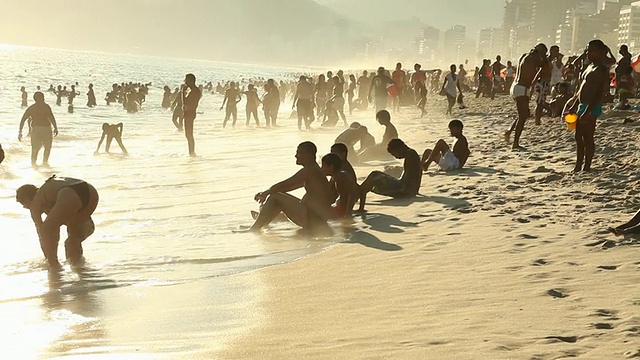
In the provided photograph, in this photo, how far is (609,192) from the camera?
7891 mm

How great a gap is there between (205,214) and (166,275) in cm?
287

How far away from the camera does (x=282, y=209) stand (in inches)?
293

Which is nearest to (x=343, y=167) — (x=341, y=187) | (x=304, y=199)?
(x=341, y=187)

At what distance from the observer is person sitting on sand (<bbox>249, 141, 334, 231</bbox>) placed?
7.38 meters

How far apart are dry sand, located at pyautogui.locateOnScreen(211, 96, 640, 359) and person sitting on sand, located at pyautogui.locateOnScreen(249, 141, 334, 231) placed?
1.97 ft

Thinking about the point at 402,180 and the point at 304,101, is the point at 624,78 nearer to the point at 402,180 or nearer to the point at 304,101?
the point at 304,101

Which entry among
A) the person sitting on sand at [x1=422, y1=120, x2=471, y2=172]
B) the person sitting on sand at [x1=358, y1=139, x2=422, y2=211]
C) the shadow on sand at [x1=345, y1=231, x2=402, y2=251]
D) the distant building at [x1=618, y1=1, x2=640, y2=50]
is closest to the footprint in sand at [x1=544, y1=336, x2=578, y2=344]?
the shadow on sand at [x1=345, y1=231, x2=402, y2=251]

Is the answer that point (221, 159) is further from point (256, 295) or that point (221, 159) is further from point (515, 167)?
point (256, 295)

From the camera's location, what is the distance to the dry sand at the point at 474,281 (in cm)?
379

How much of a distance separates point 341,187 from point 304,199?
1.75 feet

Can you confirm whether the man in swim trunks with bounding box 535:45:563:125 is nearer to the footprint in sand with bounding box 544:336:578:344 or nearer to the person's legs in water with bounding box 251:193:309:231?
the person's legs in water with bounding box 251:193:309:231

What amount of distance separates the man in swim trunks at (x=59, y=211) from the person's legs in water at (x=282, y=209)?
5.58 ft

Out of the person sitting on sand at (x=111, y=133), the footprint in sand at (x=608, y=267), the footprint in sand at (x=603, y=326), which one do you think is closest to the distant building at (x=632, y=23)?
the person sitting on sand at (x=111, y=133)

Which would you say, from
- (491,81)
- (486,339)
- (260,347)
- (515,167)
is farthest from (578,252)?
(491,81)
